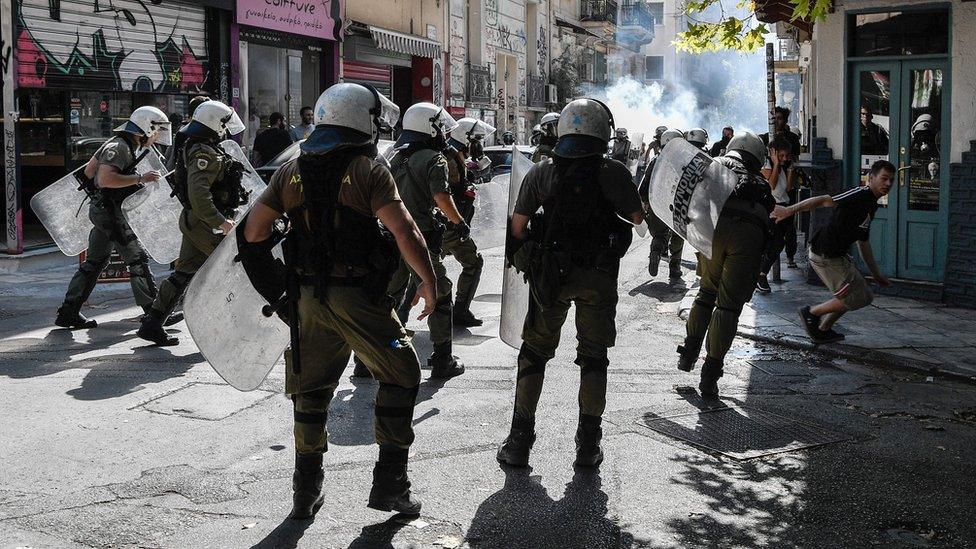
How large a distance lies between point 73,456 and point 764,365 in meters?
4.75

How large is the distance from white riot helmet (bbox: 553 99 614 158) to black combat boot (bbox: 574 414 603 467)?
4.15 ft

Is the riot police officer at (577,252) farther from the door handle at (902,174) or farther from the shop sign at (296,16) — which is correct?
the shop sign at (296,16)

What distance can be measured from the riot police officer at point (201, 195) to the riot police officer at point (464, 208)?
5.19 feet

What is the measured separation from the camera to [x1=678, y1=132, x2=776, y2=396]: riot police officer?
6.27 meters

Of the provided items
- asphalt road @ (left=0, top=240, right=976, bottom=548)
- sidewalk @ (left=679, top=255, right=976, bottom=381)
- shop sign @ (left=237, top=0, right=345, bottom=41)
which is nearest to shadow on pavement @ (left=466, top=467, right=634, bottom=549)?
asphalt road @ (left=0, top=240, right=976, bottom=548)

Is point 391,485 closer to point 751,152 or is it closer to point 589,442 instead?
point 589,442

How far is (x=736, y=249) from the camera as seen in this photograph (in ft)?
20.6

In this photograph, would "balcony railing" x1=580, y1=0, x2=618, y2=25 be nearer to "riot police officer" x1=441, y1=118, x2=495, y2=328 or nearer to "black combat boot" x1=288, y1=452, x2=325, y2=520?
"riot police officer" x1=441, y1=118, x2=495, y2=328

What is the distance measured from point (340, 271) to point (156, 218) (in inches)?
179

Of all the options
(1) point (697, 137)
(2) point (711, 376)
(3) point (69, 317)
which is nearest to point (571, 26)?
(1) point (697, 137)

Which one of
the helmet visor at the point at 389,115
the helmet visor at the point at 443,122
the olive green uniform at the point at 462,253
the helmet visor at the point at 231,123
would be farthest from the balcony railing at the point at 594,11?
the helmet visor at the point at 389,115

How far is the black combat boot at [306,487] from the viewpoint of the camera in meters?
4.13

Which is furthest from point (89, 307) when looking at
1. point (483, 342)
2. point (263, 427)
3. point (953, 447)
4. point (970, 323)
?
point (970, 323)

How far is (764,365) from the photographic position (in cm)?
747
